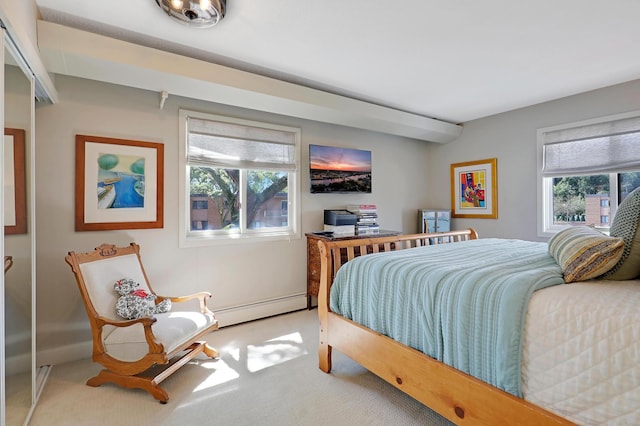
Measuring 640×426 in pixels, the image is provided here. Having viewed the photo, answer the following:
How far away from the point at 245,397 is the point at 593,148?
3.98 meters

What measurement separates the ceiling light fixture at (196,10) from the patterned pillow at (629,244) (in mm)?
2305

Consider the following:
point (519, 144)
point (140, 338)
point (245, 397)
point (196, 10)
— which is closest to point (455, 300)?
point (245, 397)

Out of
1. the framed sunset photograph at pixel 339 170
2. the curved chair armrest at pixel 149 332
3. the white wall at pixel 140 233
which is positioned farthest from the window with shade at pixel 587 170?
the curved chair armrest at pixel 149 332

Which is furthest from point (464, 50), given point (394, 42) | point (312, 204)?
point (312, 204)

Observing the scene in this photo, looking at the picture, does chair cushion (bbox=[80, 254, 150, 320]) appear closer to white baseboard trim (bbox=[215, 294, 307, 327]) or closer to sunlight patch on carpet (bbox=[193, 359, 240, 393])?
sunlight patch on carpet (bbox=[193, 359, 240, 393])

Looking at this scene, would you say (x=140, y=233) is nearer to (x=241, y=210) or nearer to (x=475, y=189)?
(x=241, y=210)

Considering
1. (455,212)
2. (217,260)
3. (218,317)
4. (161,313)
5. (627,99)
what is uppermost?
(627,99)

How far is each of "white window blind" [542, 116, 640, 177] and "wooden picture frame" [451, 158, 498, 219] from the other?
2.02ft

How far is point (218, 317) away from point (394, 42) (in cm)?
284

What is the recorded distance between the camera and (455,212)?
4.52m

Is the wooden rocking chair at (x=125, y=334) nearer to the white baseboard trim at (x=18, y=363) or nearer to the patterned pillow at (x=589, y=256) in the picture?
the white baseboard trim at (x=18, y=363)

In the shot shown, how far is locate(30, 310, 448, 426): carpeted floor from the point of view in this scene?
172cm

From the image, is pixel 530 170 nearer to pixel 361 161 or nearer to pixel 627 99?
pixel 627 99

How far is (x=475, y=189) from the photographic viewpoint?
426 cm
